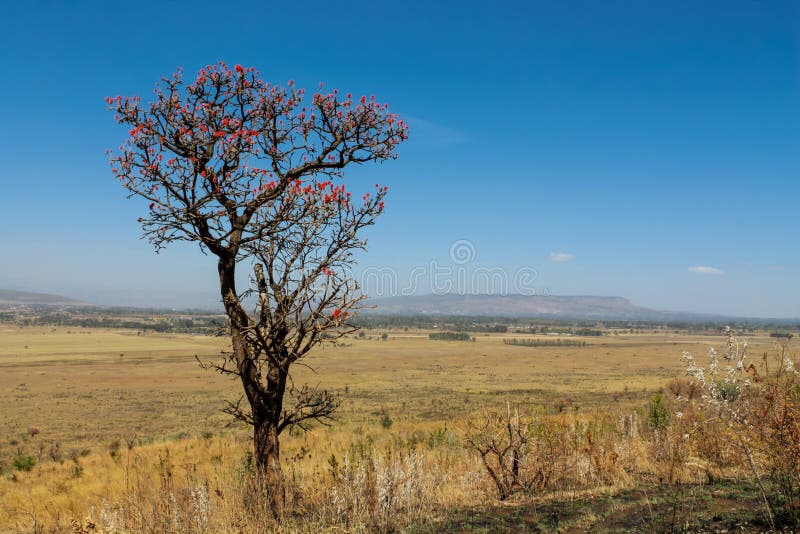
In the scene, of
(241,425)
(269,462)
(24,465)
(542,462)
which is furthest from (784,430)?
(241,425)

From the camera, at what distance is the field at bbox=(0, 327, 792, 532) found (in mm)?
8016

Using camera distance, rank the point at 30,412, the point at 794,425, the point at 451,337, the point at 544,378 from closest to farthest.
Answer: the point at 794,425, the point at 30,412, the point at 544,378, the point at 451,337

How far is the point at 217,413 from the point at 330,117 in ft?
102

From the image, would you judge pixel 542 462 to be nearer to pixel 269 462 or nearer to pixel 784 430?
pixel 784 430

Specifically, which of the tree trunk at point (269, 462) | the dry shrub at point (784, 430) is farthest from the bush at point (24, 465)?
the dry shrub at point (784, 430)

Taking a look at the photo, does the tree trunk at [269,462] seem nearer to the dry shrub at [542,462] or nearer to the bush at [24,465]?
the dry shrub at [542,462]

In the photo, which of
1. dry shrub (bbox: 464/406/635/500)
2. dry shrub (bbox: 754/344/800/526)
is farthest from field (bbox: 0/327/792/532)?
dry shrub (bbox: 754/344/800/526)

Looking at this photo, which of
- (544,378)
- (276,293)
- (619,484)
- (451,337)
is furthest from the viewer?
(451,337)

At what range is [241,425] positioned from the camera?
27.0 metres

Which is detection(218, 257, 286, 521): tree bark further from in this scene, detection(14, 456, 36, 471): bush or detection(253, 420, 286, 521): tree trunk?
detection(14, 456, 36, 471): bush

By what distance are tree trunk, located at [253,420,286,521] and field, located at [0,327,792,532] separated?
0.47 m

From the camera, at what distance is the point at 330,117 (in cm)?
748

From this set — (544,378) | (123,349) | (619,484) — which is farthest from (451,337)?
(619,484)

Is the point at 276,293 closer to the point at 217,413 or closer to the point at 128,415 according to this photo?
the point at 217,413
